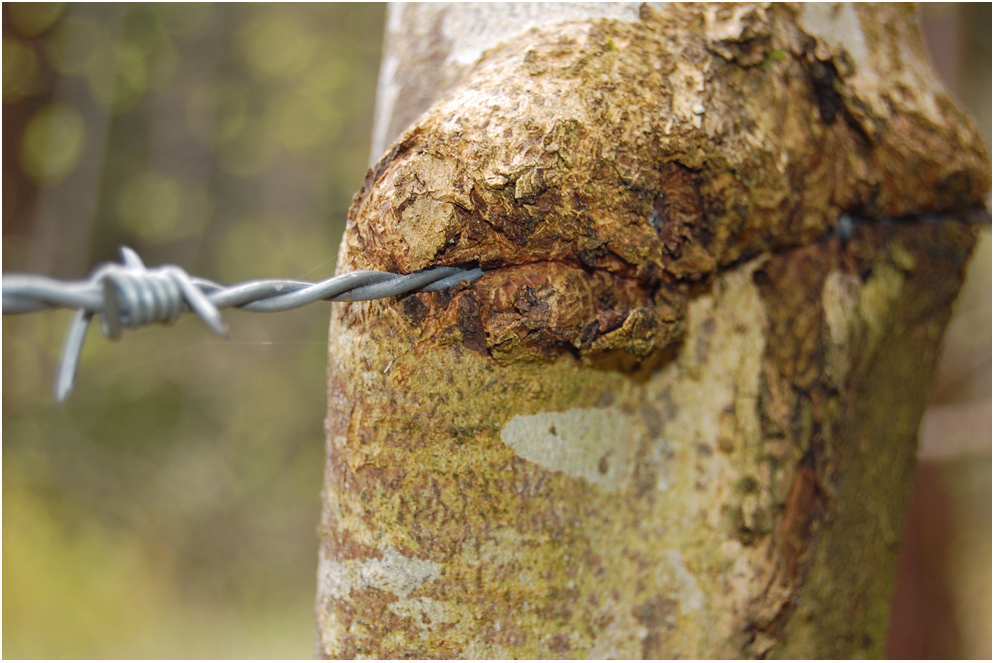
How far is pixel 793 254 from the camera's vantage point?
2.37 feet

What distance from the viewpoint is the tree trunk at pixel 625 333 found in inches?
22.3

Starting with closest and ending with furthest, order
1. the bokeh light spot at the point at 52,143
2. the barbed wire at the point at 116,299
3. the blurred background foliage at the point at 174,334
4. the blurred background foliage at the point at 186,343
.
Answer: the barbed wire at the point at 116,299, the blurred background foliage at the point at 186,343, the blurred background foliage at the point at 174,334, the bokeh light spot at the point at 52,143

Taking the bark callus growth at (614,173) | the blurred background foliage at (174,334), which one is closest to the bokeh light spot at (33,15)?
the blurred background foliage at (174,334)

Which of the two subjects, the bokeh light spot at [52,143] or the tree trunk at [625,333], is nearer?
the tree trunk at [625,333]

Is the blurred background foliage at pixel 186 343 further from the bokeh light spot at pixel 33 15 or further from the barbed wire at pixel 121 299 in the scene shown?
the barbed wire at pixel 121 299

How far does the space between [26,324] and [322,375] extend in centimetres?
162

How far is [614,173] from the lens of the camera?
56cm

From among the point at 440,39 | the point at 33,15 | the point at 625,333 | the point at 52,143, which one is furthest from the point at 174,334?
the point at 625,333

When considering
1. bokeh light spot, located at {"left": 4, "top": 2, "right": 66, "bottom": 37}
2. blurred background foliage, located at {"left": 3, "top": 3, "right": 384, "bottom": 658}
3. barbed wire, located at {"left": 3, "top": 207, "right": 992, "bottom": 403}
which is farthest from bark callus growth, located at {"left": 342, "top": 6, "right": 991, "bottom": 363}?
bokeh light spot, located at {"left": 4, "top": 2, "right": 66, "bottom": 37}

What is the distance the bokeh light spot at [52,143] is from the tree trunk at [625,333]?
3748mm

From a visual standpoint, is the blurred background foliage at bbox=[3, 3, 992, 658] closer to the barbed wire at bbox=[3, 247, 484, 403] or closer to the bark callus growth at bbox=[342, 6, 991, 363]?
the bark callus growth at bbox=[342, 6, 991, 363]

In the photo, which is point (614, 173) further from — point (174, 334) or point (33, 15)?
point (33, 15)

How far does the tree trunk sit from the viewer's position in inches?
22.3

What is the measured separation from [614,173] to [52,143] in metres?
4.11
